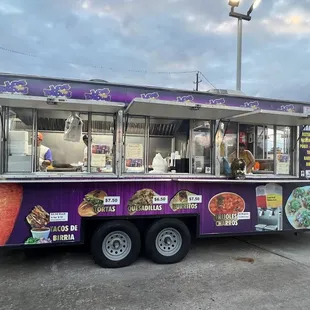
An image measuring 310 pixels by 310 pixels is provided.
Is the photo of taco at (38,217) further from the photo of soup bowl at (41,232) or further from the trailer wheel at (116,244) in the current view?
the trailer wheel at (116,244)

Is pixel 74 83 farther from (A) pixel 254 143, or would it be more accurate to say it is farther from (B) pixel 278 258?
(B) pixel 278 258

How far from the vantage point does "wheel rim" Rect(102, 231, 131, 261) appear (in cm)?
529

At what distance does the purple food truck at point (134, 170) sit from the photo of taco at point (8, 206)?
0.6 inches

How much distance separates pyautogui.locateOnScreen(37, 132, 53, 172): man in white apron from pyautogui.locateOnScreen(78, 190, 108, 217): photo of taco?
36.5 inches

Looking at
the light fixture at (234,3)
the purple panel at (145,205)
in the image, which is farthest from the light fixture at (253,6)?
the purple panel at (145,205)

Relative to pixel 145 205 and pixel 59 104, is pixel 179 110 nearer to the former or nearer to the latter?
pixel 145 205

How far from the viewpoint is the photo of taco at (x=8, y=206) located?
480cm

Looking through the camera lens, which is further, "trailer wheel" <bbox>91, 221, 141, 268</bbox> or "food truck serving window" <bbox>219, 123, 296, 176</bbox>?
"food truck serving window" <bbox>219, 123, 296, 176</bbox>

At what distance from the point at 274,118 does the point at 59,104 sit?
161 inches

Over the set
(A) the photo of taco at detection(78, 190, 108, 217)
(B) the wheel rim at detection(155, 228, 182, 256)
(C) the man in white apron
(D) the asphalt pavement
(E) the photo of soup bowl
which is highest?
(C) the man in white apron

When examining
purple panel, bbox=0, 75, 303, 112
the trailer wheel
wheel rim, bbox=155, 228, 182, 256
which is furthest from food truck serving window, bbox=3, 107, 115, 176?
wheel rim, bbox=155, 228, 182, 256

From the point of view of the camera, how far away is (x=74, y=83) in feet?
17.4

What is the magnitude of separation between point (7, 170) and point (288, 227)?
5452mm

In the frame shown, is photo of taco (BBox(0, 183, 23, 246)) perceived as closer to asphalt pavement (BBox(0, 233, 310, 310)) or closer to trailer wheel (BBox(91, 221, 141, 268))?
asphalt pavement (BBox(0, 233, 310, 310))
